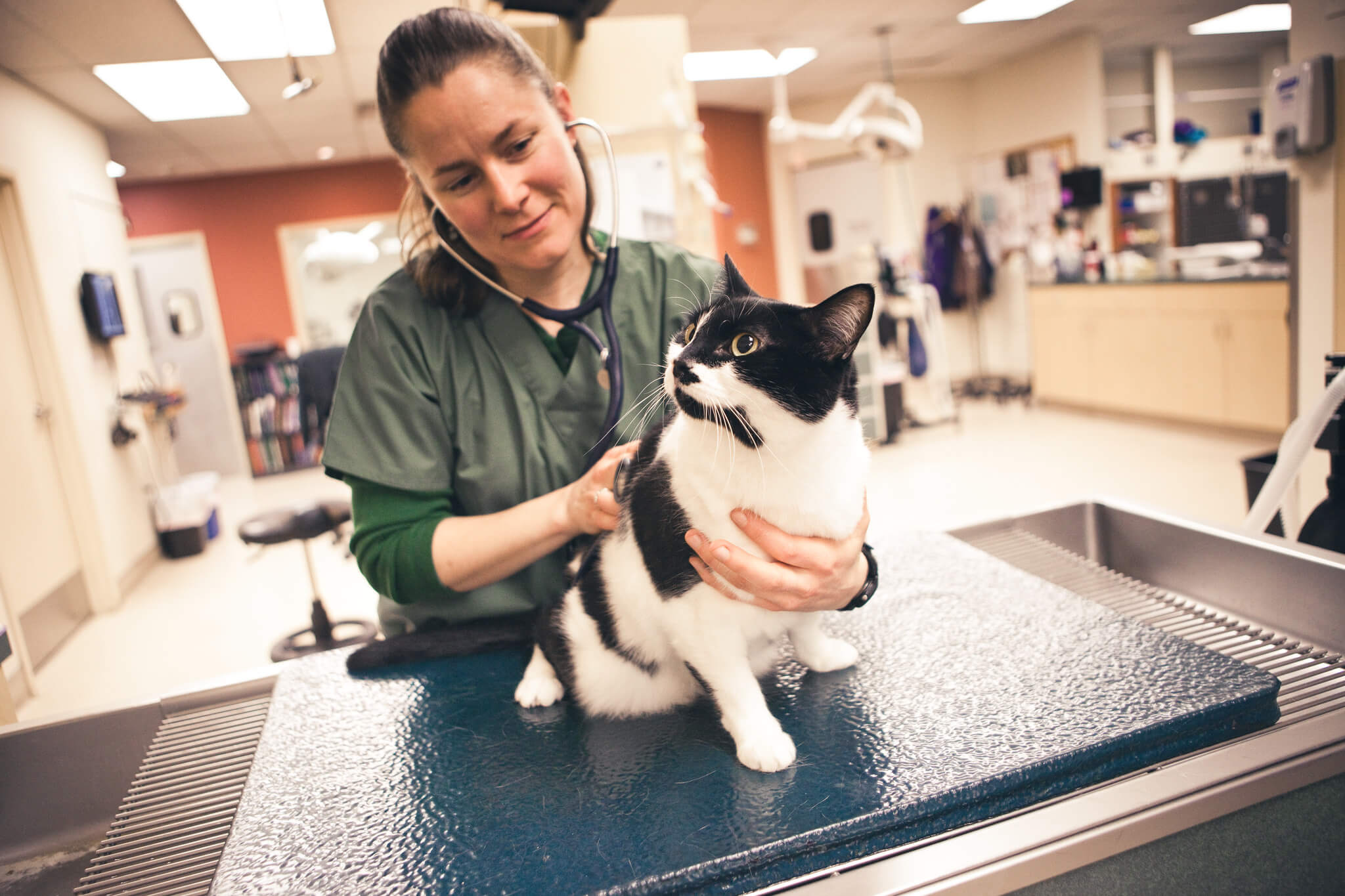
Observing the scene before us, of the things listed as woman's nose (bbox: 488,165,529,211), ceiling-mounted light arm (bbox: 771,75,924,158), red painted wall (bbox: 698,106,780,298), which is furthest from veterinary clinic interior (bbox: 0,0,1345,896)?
ceiling-mounted light arm (bbox: 771,75,924,158)

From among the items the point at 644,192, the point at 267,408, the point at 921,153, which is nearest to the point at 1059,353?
the point at 921,153

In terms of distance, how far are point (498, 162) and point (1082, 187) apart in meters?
6.28

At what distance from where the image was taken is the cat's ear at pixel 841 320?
64 cm

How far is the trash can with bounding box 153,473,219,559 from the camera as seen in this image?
4.42m

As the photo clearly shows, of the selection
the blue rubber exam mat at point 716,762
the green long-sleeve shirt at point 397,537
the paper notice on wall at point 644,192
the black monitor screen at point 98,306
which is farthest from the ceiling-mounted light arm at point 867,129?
the blue rubber exam mat at point 716,762

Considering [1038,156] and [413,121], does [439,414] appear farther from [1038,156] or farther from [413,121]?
[1038,156]

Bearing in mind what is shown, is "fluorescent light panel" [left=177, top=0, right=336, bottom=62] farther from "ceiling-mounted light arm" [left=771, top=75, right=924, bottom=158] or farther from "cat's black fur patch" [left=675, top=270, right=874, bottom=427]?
"cat's black fur patch" [left=675, top=270, right=874, bottom=427]

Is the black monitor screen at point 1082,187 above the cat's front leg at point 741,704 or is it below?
above

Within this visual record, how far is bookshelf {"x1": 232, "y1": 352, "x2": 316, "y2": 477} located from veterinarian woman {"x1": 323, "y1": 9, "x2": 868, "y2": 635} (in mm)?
6499

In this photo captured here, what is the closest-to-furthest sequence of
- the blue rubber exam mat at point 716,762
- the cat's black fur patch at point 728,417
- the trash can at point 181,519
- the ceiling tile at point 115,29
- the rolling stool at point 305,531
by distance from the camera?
the blue rubber exam mat at point 716,762 < the cat's black fur patch at point 728,417 < the rolling stool at point 305,531 < the ceiling tile at point 115,29 < the trash can at point 181,519

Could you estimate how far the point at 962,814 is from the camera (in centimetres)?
59

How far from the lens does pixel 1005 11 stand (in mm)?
5207

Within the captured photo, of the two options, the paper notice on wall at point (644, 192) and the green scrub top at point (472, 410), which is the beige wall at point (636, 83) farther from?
the green scrub top at point (472, 410)

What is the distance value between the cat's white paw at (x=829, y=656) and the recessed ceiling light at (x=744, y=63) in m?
5.39
